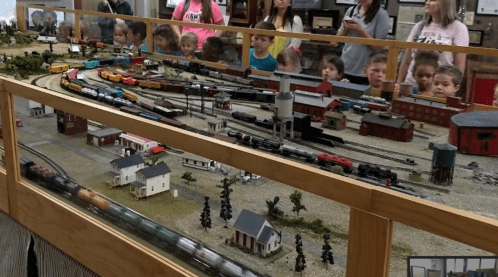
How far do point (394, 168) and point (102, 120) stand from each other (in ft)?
4.24

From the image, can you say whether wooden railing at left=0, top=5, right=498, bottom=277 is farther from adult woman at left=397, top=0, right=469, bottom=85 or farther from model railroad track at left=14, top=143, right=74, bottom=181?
adult woman at left=397, top=0, right=469, bottom=85

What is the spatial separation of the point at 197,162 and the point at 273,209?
289 millimetres

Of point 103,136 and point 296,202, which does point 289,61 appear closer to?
point 103,136

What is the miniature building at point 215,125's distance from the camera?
2.59 m

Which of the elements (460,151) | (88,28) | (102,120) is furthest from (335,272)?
(88,28)

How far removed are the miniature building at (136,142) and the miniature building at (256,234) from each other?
0.37 metres

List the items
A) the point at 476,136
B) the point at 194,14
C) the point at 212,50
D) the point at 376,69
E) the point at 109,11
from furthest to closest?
the point at 109,11 → the point at 194,14 → the point at 212,50 → the point at 376,69 → the point at 476,136

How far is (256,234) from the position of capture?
1538 mm

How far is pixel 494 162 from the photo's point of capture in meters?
2.51

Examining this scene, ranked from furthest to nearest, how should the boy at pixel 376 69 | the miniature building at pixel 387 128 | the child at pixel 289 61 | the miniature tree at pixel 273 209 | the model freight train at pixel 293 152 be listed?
the child at pixel 289 61, the boy at pixel 376 69, the miniature building at pixel 387 128, the model freight train at pixel 293 152, the miniature tree at pixel 273 209

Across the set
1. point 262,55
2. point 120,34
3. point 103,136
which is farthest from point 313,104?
point 120,34

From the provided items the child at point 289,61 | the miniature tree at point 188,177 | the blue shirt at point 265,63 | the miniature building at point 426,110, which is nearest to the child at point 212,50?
the blue shirt at point 265,63

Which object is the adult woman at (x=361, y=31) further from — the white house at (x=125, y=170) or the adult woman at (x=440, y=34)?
the white house at (x=125, y=170)

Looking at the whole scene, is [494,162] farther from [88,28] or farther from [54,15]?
[54,15]
